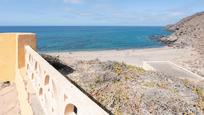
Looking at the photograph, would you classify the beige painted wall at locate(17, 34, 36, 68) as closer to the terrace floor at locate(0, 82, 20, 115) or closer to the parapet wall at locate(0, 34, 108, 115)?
the parapet wall at locate(0, 34, 108, 115)

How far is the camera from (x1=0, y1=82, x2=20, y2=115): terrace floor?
674cm

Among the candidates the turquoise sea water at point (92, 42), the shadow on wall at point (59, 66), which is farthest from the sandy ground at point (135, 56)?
the shadow on wall at point (59, 66)

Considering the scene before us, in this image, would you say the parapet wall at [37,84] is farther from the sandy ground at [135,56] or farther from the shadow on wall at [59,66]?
the sandy ground at [135,56]

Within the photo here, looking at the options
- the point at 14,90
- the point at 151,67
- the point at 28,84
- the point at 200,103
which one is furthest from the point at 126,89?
the point at 151,67

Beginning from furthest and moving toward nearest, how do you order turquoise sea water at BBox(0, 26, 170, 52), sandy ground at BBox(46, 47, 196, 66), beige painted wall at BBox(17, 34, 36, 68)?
turquoise sea water at BBox(0, 26, 170, 52), sandy ground at BBox(46, 47, 196, 66), beige painted wall at BBox(17, 34, 36, 68)

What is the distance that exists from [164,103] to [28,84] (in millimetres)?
2669

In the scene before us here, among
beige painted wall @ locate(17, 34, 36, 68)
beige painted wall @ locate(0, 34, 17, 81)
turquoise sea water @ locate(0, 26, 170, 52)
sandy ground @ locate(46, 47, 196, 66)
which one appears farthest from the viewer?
turquoise sea water @ locate(0, 26, 170, 52)

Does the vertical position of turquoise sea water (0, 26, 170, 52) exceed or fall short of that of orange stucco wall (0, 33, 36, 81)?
it falls short

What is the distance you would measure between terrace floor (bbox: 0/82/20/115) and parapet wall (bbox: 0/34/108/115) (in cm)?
20

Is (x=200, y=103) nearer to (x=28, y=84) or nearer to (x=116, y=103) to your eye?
(x=116, y=103)

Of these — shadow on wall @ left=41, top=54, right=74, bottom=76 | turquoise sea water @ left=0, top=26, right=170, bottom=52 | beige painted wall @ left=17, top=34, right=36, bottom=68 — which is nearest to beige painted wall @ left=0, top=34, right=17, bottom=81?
beige painted wall @ left=17, top=34, right=36, bottom=68

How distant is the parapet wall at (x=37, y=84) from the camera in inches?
125

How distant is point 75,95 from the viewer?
3148 mm

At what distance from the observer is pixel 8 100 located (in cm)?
737
